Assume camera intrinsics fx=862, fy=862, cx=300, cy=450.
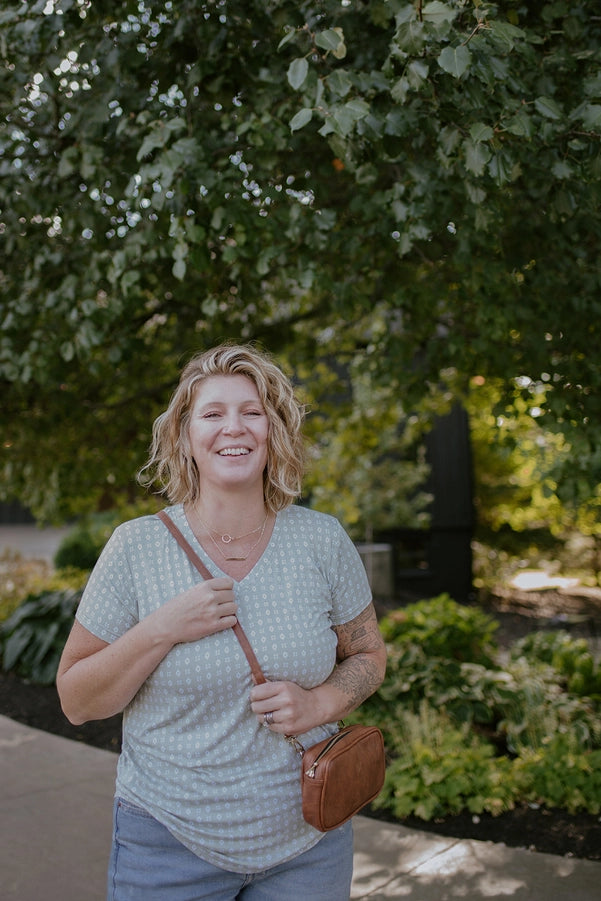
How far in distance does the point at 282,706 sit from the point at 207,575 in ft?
0.99

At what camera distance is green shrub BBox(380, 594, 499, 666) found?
5.52 m

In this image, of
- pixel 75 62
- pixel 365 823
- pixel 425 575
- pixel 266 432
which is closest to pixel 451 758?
pixel 365 823

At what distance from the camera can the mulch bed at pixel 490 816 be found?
3.59 m

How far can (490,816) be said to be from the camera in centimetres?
385

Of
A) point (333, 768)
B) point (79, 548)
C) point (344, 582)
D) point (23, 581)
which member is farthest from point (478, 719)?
point (79, 548)

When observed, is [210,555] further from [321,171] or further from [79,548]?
[79,548]

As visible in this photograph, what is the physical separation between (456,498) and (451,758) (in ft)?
23.4

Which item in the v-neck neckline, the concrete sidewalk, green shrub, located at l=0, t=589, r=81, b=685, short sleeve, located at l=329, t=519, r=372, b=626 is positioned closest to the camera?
the v-neck neckline

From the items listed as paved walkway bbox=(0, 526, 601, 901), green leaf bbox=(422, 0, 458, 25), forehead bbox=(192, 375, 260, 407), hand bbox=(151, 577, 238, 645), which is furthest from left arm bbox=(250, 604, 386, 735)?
paved walkway bbox=(0, 526, 601, 901)

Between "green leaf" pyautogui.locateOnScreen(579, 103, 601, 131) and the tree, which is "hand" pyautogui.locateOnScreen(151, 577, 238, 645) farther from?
"green leaf" pyautogui.locateOnScreen(579, 103, 601, 131)

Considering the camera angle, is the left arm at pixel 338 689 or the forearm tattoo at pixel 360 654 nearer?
the left arm at pixel 338 689

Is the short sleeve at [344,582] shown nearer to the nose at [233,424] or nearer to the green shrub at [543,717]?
the nose at [233,424]

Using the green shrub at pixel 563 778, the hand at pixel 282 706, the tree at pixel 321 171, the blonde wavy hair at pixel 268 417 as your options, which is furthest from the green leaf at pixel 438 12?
the green shrub at pixel 563 778

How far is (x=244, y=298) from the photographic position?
4.64 metres
